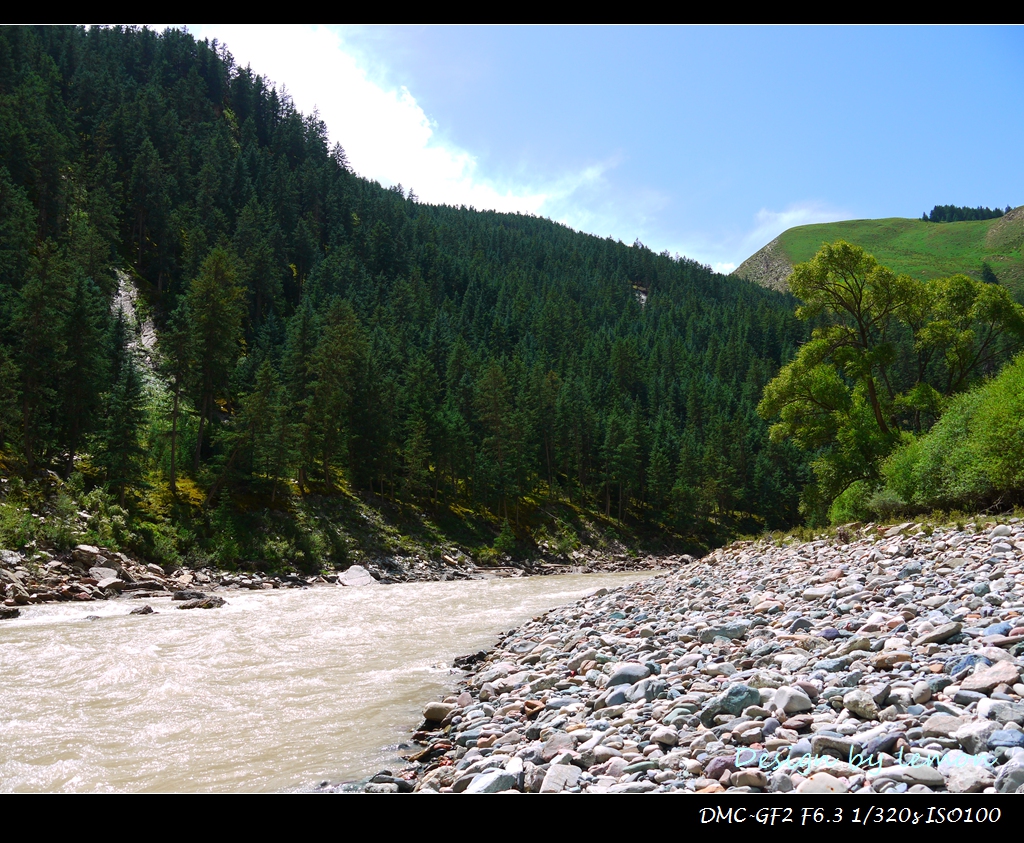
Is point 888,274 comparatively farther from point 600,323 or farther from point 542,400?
point 600,323

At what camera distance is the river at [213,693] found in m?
7.95

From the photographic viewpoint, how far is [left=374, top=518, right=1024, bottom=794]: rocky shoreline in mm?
4543

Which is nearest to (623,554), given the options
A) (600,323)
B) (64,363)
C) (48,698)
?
(64,363)

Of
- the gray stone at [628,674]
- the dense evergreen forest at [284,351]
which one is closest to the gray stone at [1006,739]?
the gray stone at [628,674]

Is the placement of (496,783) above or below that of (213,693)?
above

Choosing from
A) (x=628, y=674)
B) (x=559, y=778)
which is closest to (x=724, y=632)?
(x=628, y=674)

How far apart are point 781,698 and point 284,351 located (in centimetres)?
7049

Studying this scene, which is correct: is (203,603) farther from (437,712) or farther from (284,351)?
(284,351)

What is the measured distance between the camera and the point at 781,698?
5.81 m

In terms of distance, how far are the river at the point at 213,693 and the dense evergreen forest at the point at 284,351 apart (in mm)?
17788

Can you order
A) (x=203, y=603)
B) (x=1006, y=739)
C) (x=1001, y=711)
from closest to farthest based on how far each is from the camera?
1. (x=1006, y=739)
2. (x=1001, y=711)
3. (x=203, y=603)

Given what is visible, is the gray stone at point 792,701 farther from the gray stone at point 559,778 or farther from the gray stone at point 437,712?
the gray stone at point 437,712
